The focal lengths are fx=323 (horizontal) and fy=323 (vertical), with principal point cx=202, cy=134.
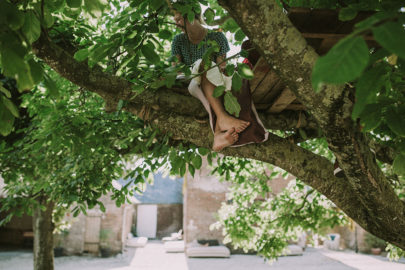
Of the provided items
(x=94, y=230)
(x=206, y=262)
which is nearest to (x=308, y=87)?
(x=206, y=262)

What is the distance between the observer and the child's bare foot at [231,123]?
237 cm

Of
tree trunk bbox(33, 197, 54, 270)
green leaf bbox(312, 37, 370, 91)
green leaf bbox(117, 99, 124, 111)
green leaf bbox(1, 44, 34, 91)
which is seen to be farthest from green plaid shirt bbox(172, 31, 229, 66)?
tree trunk bbox(33, 197, 54, 270)

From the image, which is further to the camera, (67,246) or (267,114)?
(67,246)

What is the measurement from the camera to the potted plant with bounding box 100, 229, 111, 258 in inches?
653

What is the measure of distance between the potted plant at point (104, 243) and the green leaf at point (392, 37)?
17776 mm

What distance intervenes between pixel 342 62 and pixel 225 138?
165 centimetres

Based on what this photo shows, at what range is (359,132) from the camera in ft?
6.07

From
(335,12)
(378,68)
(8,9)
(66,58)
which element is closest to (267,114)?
(335,12)

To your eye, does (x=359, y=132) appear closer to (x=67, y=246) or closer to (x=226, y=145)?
(x=226, y=145)

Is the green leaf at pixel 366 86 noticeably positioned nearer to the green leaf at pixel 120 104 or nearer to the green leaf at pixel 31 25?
the green leaf at pixel 31 25

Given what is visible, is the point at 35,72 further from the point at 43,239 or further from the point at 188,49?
the point at 43,239

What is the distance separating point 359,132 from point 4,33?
1.77 meters

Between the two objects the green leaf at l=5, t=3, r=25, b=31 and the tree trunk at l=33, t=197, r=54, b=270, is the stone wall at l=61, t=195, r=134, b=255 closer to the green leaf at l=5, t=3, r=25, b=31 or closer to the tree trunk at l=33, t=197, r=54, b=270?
the tree trunk at l=33, t=197, r=54, b=270

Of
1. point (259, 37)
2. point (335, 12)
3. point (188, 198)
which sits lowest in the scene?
point (188, 198)
